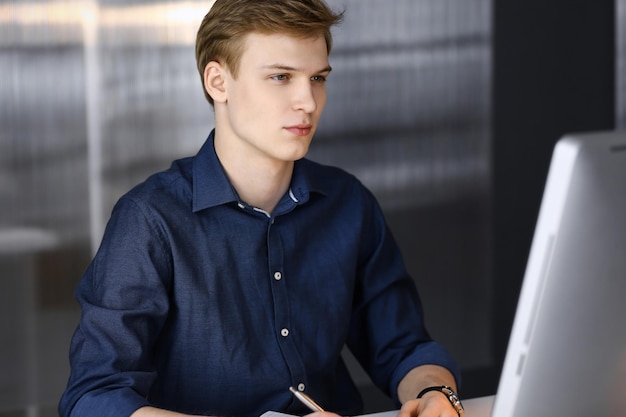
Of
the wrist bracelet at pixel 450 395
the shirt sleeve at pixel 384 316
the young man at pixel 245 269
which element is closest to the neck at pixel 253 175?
the young man at pixel 245 269

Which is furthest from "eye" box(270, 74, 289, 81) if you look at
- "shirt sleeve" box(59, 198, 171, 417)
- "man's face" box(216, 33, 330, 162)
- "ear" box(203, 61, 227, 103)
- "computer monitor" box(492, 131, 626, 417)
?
"computer monitor" box(492, 131, 626, 417)

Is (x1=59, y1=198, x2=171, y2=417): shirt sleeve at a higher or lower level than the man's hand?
higher

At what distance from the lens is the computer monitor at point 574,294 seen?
95cm

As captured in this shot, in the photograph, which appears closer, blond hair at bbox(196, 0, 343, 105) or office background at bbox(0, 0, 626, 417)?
blond hair at bbox(196, 0, 343, 105)

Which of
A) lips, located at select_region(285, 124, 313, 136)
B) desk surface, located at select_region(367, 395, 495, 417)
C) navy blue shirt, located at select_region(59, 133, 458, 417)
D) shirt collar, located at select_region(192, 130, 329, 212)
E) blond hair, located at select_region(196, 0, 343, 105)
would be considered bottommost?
desk surface, located at select_region(367, 395, 495, 417)

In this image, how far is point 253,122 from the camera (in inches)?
65.5

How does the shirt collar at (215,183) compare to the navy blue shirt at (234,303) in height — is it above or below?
above

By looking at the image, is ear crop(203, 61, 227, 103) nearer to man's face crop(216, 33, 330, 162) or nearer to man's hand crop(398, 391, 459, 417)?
man's face crop(216, 33, 330, 162)

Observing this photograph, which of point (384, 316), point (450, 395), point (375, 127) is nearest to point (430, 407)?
Result: point (450, 395)

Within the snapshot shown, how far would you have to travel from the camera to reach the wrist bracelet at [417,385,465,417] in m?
1.50

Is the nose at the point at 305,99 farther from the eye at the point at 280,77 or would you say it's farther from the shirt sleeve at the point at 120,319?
the shirt sleeve at the point at 120,319

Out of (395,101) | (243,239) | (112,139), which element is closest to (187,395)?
(243,239)

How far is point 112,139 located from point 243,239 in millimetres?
1705

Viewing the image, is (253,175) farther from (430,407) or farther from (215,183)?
(430,407)
